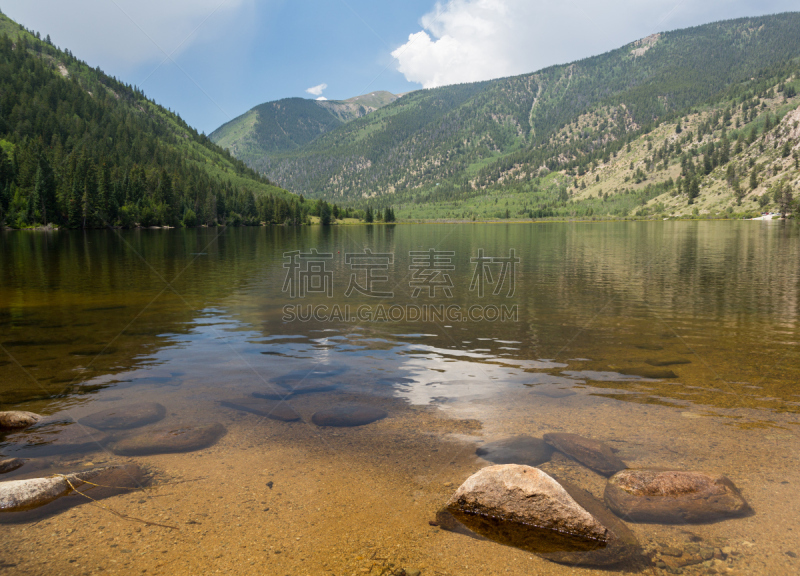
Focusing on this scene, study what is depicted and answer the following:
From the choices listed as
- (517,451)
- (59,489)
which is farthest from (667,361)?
(59,489)

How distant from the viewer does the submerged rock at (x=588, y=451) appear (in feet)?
28.1

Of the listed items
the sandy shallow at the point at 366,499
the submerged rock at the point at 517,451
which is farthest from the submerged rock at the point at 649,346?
the submerged rock at the point at 517,451

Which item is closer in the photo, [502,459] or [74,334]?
[502,459]

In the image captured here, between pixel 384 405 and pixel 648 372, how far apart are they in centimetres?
920

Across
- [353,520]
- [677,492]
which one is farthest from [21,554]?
[677,492]

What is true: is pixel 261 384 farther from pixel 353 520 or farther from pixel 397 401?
pixel 353 520

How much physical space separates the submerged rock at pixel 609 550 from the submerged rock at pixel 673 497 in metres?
0.35

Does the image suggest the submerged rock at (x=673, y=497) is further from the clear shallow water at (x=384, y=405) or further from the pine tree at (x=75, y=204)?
the pine tree at (x=75, y=204)

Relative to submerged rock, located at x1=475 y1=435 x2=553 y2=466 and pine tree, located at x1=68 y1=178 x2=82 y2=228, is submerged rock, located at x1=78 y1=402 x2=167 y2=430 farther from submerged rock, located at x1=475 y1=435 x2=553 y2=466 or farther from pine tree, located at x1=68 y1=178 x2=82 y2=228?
pine tree, located at x1=68 y1=178 x2=82 y2=228

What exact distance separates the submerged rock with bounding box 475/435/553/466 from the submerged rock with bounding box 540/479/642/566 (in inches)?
72.9

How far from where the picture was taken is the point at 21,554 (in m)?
6.21

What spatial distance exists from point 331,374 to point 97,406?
669 cm

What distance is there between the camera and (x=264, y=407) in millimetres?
11875

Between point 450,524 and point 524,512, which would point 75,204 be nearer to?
point 450,524
